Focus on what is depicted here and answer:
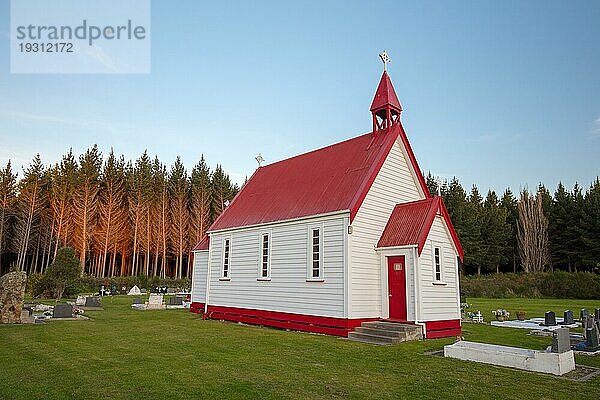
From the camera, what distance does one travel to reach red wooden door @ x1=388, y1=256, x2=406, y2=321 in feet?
53.7

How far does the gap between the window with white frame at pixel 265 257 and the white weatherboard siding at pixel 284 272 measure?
0.24 meters

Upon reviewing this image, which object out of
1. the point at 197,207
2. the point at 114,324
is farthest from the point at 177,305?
the point at 197,207

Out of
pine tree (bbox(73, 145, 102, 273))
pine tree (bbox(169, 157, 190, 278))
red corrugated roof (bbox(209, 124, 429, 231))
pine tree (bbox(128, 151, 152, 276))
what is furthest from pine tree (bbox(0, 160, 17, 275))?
red corrugated roof (bbox(209, 124, 429, 231))

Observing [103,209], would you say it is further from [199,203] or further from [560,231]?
[560,231]

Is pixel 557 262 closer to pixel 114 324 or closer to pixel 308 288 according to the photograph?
pixel 308 288

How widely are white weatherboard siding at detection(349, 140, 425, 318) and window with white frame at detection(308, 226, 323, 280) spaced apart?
1553mm

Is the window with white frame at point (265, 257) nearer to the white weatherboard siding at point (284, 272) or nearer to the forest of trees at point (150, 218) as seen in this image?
the white weatherboard siding at point (284, 272)

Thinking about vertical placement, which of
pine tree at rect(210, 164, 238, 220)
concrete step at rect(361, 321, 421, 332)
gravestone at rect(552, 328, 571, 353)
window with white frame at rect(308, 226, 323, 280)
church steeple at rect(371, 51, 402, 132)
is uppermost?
pine tree at rect(210, 164, 238, 220)

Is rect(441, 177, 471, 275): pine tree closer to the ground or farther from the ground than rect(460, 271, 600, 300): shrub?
farther from the ground

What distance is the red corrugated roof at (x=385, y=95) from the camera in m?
19.6

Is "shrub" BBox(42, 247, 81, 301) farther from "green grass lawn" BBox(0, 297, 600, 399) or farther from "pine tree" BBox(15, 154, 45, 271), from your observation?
"pine tree" BBox(15, 154, 45, 271)

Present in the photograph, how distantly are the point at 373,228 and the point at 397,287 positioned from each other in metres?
2.55

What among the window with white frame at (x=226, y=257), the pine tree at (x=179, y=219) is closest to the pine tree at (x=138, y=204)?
the pine tree at (x=179, y=219)

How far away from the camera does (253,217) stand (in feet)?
72.9
